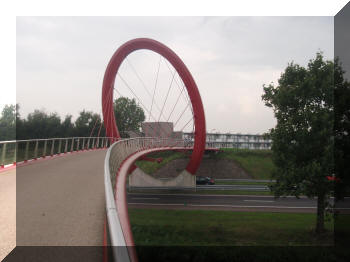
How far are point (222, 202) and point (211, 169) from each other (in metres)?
16.1

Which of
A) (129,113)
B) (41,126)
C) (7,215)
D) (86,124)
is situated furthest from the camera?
(129,113)

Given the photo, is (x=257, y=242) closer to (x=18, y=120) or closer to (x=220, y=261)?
(x=220, y=261)

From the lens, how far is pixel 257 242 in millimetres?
15633

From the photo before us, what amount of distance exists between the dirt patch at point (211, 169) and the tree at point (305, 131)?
20522 mm

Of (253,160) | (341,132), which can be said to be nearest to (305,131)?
(341,132)

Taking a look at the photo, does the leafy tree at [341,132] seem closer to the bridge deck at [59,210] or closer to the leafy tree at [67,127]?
the bridge deck at [59,210]

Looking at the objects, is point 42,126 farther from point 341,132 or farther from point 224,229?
point 341,132

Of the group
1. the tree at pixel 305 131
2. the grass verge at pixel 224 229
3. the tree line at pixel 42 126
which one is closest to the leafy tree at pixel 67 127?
the tree line at pixel 42 126

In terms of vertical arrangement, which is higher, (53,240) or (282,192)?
(53,240)

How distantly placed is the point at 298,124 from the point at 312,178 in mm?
3381

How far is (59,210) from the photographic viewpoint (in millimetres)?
5617

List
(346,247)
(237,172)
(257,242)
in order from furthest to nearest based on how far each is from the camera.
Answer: (237,172) < (257,242) < (346,247)

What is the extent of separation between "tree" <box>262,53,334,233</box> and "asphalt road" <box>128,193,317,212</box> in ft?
15.1

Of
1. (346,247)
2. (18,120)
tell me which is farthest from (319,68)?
(18,120)
